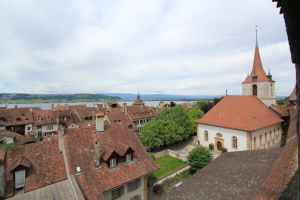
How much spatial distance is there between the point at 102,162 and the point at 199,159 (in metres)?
12.7

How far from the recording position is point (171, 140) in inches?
1159

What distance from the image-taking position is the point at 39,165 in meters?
10.8

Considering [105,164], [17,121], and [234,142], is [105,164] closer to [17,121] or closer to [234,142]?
[234,142]

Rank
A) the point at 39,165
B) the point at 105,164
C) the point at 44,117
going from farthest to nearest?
the point at 44,117
the point at 105,164
the point at 39,165

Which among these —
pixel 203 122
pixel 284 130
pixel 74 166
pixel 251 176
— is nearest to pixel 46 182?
pixel 74 166

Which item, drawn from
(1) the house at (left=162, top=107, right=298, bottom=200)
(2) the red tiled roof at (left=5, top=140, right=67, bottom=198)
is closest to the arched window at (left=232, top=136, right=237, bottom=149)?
(1) the house at (left=162, top=107, right=298, bottom=200)

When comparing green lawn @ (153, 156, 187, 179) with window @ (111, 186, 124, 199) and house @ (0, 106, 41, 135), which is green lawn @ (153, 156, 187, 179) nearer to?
window @ (111, 186, 124, 199)

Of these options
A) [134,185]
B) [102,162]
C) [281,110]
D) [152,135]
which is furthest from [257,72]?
[102,162]

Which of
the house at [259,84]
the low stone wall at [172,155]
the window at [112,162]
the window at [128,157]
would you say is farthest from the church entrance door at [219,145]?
the window at [112,162]

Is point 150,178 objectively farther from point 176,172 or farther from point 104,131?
point 104,131

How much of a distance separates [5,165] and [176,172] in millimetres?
17460

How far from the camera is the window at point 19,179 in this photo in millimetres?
9595

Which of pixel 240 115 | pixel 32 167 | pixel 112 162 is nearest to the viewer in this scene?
pixel 32 167

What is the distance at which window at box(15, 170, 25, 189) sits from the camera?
9.60m
